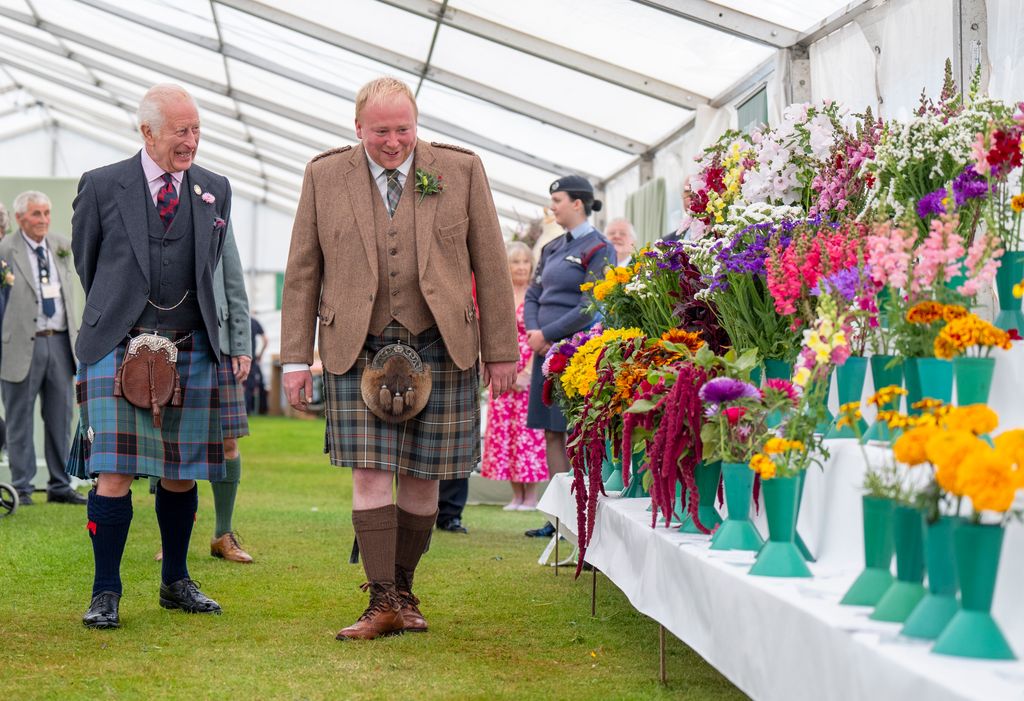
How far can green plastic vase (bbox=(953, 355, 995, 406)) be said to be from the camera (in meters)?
2.04

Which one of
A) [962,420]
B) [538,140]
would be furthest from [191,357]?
[538,140]

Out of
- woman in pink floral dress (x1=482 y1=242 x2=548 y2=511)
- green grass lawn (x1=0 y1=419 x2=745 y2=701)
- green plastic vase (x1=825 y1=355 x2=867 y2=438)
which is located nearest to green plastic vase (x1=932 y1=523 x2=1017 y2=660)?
green plastic vase (x1=825 y1=355 x2=867 y2=438)

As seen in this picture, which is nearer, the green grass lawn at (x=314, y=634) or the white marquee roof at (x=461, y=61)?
the green grass lawn at (x=314, y=634)

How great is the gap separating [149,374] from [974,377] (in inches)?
90.4

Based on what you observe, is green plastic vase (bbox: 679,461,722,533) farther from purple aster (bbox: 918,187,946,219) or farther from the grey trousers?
the grey trousers

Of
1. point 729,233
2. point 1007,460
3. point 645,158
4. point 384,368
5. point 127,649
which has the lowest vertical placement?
point 127,649

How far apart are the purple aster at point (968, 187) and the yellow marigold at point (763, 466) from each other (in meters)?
0.75

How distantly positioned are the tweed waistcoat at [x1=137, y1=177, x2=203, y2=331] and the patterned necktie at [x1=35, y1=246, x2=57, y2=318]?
3.57 metres

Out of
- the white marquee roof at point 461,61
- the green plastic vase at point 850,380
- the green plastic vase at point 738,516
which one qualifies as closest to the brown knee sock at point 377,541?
the green plastic vase at point 738,516

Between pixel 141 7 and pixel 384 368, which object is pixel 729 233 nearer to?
pixel 384 368

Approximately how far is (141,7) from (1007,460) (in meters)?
10.5

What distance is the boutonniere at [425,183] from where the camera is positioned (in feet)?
11.1

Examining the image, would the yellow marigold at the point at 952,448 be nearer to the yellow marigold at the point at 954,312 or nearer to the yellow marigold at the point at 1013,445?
the yellow marigold at the point at 1013,445

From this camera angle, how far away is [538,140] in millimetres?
10297
